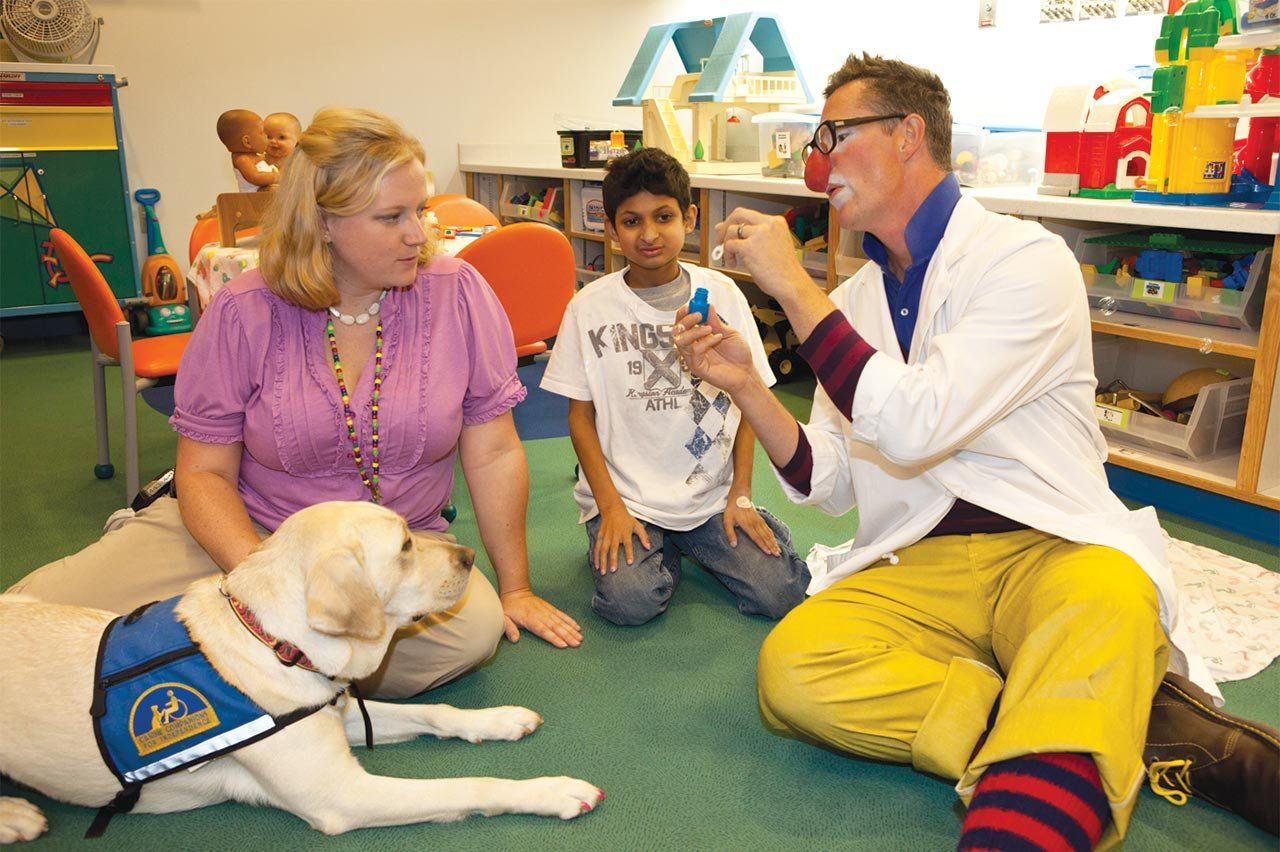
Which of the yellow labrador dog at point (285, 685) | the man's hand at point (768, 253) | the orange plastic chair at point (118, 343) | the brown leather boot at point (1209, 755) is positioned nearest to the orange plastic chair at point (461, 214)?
A: the orange plastic chair at point (118, 343)

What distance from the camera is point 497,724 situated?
1675mm

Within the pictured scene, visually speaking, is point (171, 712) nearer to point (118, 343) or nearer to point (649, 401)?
point (649, 401)

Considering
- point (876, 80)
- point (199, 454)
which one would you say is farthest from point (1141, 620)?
point (199, 454)

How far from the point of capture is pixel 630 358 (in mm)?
2236

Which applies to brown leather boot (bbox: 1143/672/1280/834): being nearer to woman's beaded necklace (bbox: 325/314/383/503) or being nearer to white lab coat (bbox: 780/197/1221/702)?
white lab coat (bbox: 780/197/1221/702)

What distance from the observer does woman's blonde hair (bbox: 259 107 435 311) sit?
1683mm

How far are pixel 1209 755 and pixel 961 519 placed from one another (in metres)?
0.48

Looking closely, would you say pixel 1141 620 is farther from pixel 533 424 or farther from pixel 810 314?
pixel 533 424

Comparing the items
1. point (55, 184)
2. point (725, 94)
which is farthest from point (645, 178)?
point (55, 184)

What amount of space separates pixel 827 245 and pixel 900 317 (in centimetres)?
217

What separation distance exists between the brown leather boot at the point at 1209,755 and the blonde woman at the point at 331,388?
1.12m

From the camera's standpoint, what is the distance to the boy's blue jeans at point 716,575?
209 cm

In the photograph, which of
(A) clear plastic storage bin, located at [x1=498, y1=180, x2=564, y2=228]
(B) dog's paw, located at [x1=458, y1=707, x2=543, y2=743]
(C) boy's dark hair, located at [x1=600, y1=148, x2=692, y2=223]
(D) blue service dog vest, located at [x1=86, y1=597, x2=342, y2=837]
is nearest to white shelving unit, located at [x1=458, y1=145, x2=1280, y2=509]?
(C) boy's dark hair, located at [x1=600, y1=148, x2=692, y2=223]

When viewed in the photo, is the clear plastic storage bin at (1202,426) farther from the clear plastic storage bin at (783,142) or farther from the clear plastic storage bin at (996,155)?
the clear plastic storage bin at (783,142)
